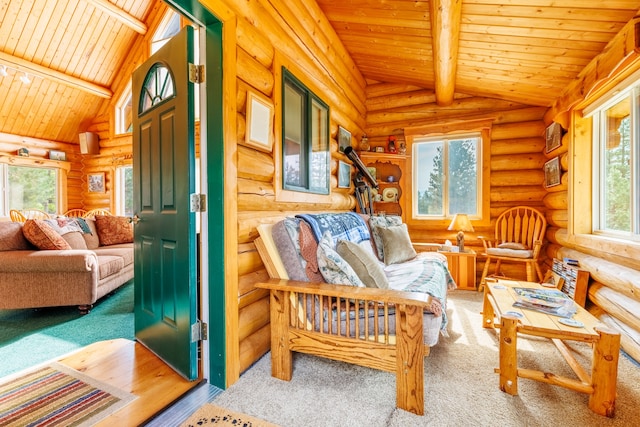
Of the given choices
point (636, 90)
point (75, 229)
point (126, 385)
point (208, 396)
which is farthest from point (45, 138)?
point (636, 90)

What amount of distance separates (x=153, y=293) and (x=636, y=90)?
4107mm

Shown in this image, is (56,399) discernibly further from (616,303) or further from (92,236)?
(616,303)

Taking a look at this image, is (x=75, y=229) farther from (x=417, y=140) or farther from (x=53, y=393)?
(x=417, y=140)

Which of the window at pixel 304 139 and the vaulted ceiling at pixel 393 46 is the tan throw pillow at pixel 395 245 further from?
the vaulted ceiling at pixel 393 46

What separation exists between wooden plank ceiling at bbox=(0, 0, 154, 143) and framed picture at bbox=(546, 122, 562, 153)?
22.2ft

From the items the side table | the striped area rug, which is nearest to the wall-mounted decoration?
the striped area rug

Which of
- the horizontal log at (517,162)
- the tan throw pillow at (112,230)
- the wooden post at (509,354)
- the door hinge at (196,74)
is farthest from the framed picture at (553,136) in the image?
the tan throw pillow at (112,230)

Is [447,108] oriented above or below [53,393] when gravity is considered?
above

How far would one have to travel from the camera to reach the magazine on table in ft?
5.74

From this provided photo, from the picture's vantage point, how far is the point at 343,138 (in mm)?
3871

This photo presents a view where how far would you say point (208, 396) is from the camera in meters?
1.62

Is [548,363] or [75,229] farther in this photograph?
[75,229]

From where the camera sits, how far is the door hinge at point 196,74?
172 centimetres

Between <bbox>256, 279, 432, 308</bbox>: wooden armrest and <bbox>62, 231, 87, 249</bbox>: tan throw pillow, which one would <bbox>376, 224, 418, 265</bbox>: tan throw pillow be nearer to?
<bbox>256, 279, 432, 308</bbox>: wooden armrest
